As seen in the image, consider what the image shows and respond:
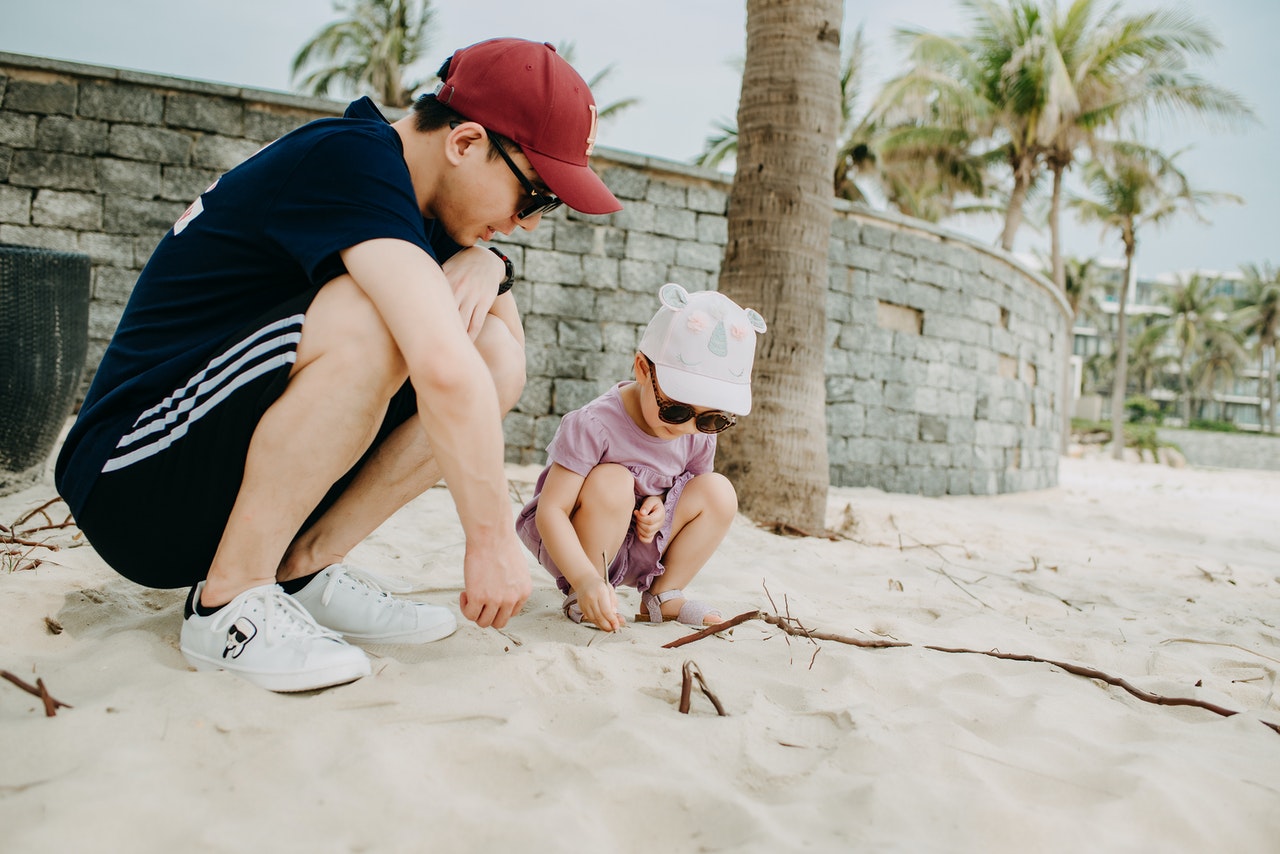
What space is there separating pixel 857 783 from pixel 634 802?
0.32 m

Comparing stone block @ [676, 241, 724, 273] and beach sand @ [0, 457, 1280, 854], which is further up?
stone block @ [676, 241, 724, 273]

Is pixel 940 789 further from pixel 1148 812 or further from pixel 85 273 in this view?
pixel 85 273

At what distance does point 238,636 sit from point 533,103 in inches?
40.2

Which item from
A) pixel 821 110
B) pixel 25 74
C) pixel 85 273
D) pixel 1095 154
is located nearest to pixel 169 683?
pixel 85 273

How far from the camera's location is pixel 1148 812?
3.56ft

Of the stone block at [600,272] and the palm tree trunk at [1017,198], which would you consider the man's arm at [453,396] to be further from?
the palm tree trunk at [1017,198]

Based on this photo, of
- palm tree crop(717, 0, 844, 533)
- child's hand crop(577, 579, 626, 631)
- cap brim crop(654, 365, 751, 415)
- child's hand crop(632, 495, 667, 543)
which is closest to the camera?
child's hand crop(577, 579, 626, 631)

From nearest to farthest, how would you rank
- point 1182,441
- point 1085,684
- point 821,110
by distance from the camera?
1. point 1085,684
2. point 821,110
3. point 1182,441

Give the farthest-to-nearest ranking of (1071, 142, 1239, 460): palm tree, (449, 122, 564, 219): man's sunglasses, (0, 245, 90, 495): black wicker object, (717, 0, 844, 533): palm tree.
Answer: (1071, 142, 1239, 460): palm tree, (717, 0, 844, 533): palm tree, (0, 245, 90, 495): black wicker object, (449, 122, 564, 219): man's sunglasses

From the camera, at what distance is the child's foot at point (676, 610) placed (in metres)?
1.98

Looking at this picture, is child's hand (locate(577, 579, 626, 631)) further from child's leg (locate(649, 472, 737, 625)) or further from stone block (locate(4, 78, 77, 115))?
stone block (locate(4, 78, 77, 115))

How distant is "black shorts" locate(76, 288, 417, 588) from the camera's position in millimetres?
1320

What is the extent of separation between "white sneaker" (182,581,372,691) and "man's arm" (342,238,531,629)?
0.78ft

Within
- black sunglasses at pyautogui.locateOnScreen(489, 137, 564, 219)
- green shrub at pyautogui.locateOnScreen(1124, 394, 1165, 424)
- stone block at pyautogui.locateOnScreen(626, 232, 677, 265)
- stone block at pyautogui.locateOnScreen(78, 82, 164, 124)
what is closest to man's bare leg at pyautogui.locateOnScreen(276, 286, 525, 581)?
black sunglasses at pyautogui.locateOnScreen(489, 137, 564, 219)
